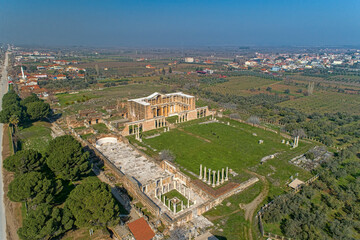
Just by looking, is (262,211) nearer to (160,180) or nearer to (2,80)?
(160,180)

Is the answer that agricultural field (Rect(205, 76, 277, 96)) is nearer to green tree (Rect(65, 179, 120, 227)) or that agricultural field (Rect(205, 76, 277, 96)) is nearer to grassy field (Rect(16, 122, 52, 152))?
grassy field (Rect(16, 122, 52, 152))

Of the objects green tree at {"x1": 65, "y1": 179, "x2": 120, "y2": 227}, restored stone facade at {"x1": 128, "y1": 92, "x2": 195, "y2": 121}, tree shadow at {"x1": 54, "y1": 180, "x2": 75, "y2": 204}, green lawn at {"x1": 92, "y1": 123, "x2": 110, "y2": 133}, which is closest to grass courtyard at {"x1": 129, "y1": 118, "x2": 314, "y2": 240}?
restored stone facade at {"x1": 128, "y1": 92, "x2": 195, "y2": 121}

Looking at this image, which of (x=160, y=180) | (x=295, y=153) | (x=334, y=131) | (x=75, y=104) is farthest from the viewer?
(x=75, y=104)

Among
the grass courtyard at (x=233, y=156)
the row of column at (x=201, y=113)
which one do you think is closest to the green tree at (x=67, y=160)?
the grass courtyard at (x=233, y=156)

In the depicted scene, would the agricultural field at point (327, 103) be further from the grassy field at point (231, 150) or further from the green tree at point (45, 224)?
the green tree at point (45, 224)

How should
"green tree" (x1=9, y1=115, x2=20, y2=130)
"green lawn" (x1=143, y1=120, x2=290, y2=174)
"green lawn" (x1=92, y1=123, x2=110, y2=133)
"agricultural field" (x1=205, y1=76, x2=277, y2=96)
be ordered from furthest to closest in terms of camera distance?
"agricultural field" (x1=205, y1=76, x2=277, y2=96)
"green lawn" (x1=92, y1=123, x2=110, y2=133)
"green tree" (x1=9, y1=115, x2=20, y2=130)
"green lawn" (x1=143, y1=120, x2=290, y2=174)

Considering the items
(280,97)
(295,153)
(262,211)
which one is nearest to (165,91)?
(280,97)

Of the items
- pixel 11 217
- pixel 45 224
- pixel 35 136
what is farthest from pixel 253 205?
pixel 35 136
